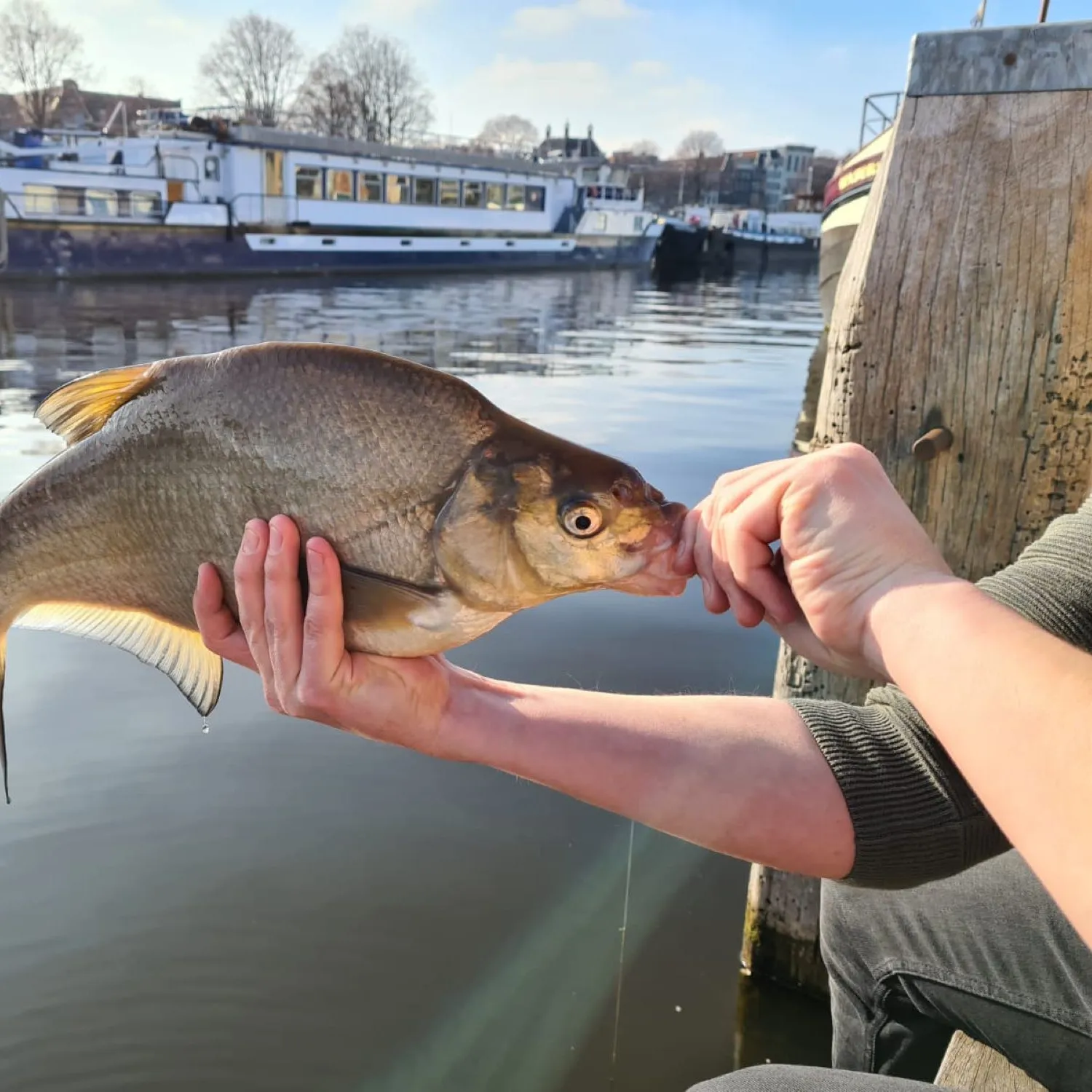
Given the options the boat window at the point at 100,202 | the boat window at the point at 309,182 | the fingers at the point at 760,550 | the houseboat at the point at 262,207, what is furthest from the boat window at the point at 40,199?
the fingers at the point at 760,550

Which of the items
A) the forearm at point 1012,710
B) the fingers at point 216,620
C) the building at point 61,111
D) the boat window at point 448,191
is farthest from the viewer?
the building at point 61,111

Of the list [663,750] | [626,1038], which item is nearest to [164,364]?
[663,750]

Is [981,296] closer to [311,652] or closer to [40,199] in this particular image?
[311,652]

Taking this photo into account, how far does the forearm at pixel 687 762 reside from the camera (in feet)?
6.71

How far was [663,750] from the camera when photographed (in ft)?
7.05

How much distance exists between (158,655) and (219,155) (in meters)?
32.5

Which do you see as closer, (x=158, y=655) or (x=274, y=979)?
(x=158, y=655)

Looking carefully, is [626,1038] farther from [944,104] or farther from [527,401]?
[527,401]

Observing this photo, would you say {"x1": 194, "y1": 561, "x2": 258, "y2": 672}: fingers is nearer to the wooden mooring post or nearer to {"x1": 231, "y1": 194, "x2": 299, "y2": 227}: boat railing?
the wooden mooring post

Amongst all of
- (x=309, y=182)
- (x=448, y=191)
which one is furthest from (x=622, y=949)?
(x=448, y=191)

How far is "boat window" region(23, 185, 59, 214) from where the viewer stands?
Result: 85.0 feet

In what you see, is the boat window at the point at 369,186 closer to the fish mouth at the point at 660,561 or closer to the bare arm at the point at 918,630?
the fish mouth at the point at 660,561

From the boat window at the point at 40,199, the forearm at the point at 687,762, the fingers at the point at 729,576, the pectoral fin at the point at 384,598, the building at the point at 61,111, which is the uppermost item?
the building at the point at 61,111

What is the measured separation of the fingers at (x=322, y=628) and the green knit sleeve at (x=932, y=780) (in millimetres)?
1035
